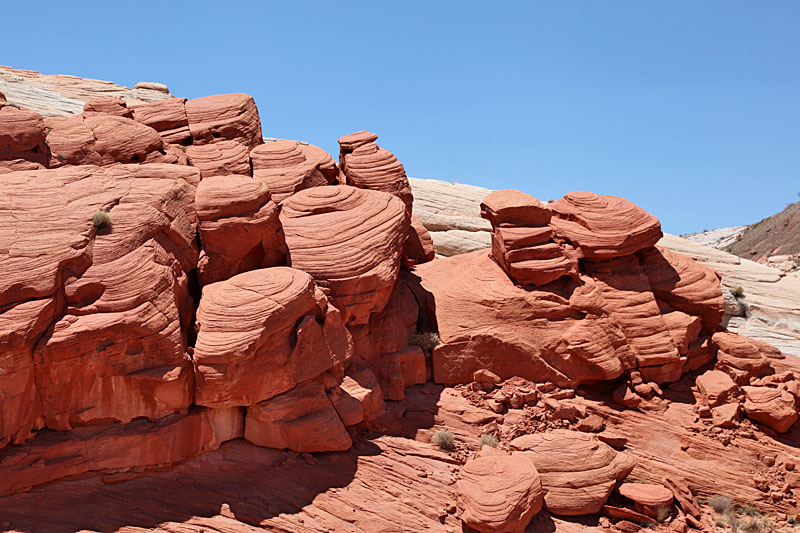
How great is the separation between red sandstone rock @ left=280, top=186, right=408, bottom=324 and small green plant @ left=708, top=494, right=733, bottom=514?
888 centimetres

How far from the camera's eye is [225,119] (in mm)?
22297

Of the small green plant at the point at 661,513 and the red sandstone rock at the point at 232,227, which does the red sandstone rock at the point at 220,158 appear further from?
the small green plant at the point at 661,513

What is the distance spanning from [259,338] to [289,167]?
6834 mm

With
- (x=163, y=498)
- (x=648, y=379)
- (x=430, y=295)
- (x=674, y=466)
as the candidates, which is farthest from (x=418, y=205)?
(x=163, y=498)

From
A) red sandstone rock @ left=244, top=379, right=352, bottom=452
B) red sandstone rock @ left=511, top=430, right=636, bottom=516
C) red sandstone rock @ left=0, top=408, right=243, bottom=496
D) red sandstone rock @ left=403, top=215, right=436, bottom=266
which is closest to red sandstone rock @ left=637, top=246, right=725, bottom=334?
red sandstone rock @ left=511, top=430, right=636, bottom=516

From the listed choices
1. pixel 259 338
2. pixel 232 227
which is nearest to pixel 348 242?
pixel 232 227

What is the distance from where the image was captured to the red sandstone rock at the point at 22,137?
18.1 m

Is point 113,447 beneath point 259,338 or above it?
beneath

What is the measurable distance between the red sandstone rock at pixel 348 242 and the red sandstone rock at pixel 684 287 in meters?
7.41

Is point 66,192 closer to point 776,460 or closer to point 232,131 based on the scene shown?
point 232,131

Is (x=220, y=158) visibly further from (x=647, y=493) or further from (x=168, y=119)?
(x=647, y=493)

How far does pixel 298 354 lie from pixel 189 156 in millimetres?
7382

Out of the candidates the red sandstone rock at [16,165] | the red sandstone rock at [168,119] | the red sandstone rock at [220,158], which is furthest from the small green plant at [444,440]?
the red sandstone rock at [16,165]

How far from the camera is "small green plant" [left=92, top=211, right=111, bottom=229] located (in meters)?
15.6
